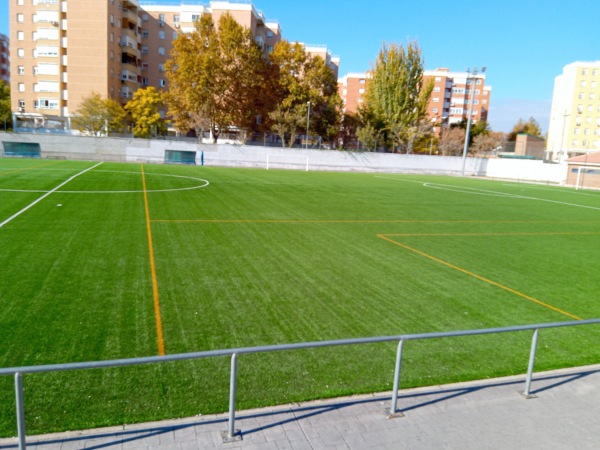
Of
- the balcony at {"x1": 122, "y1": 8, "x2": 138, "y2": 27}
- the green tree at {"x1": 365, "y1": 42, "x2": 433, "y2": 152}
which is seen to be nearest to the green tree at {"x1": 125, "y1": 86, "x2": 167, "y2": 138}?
the balcony at {"x1": 122, "y1": 8, "x2": 138, "y2": 27}

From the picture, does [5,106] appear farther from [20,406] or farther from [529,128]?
[529,128]

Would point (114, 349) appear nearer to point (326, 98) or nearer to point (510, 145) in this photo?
point (326, 98)

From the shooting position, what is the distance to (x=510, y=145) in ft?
271

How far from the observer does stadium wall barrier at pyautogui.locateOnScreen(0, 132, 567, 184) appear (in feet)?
175

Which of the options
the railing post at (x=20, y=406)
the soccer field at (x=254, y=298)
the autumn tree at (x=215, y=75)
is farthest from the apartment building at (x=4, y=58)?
the railing post at (x=20, y=406)

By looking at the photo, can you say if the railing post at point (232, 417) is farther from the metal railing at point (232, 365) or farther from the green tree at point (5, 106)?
the green tree at point (5, 106)

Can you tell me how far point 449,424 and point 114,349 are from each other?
15.8ft

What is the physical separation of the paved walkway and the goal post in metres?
54.5

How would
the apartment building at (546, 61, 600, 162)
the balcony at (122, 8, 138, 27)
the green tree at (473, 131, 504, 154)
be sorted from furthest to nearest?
the apartment building at (546, 61, 600, 162) < the green tree at (473, 131, 504, 154) < the balcony at (122, 8, 138, 27)

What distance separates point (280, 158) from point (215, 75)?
1401 cm

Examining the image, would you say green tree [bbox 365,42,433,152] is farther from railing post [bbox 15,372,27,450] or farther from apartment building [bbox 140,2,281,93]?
railing post [bbox 15,372,27,450]

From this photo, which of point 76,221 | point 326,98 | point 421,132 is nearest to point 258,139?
point 326,98

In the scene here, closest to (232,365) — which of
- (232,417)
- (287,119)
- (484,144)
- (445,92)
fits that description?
(232,417)

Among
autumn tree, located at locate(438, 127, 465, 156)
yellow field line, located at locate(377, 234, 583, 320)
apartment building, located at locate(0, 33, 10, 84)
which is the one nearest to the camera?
yellow field line, located at locate(377, 234, 583, 320)
